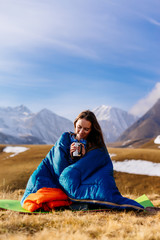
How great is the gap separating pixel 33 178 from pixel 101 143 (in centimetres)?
177

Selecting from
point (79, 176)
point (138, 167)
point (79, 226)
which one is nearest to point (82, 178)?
point (79, 176)

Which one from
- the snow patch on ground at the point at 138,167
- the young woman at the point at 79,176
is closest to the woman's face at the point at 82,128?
the young woman at the point at 79,176

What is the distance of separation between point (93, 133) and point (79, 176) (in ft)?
3.85

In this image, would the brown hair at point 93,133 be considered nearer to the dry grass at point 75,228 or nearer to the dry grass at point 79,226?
the dry grass at point 79,226

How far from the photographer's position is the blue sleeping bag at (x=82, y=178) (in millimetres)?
4734

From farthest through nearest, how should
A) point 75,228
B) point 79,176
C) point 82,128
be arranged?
point 82,128 → point 79,176 → point 75,228

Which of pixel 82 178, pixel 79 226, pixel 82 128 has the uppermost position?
pixel 82 128

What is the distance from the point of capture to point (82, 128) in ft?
17.5

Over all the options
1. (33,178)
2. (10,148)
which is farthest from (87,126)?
(10,148)

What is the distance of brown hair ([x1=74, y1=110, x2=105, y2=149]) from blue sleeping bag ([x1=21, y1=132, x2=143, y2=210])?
0.17 metres

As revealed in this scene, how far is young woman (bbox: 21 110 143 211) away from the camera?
15.5 feet

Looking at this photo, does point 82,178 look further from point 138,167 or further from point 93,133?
point 138,167

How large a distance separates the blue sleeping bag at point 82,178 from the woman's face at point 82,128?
8.4 inches

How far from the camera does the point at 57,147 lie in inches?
205
